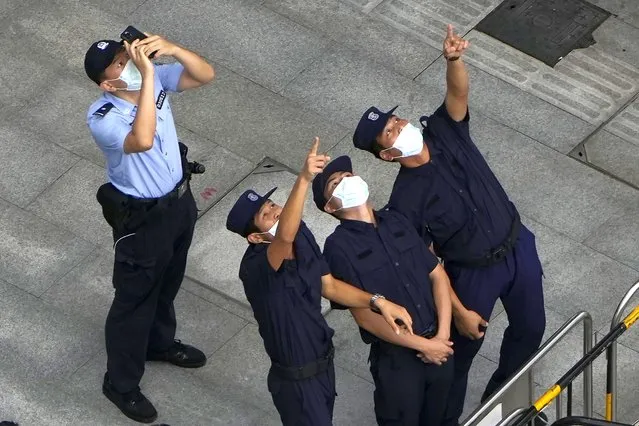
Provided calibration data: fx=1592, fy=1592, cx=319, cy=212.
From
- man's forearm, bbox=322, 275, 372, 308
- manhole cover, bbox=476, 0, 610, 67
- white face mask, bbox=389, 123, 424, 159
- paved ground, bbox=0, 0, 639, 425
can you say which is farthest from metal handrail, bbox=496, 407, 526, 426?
manhole cover, bbox=476, 0, 610, 67

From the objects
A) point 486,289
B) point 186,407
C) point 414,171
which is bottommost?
point 186,407

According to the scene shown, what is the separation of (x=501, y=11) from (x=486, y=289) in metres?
3.92

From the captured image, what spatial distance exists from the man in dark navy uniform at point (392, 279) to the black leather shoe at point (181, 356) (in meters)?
1.35

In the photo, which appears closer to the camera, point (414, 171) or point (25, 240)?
point (414, 171)

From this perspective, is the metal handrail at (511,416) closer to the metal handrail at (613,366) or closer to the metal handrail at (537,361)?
the metal handrail at (537,361)

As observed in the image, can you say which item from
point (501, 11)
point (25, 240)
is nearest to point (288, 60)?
point (501, 11)

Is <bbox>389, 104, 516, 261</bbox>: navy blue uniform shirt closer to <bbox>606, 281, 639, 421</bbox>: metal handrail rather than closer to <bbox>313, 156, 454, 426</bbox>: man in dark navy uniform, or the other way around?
<bbox>313, 156, 454, 426</bbox>: man in dark navy uniform

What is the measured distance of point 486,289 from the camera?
27.5ft

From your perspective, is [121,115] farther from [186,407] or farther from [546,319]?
[546,319]

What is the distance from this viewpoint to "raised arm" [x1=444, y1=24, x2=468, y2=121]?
27.0ft

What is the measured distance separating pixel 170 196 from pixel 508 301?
1.88 metres

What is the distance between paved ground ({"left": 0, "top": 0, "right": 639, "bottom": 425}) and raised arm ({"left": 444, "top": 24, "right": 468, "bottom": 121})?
5.43ft

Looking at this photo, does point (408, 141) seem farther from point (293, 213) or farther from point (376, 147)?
point (293, 213)

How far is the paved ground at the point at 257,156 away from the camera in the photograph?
356 inches
